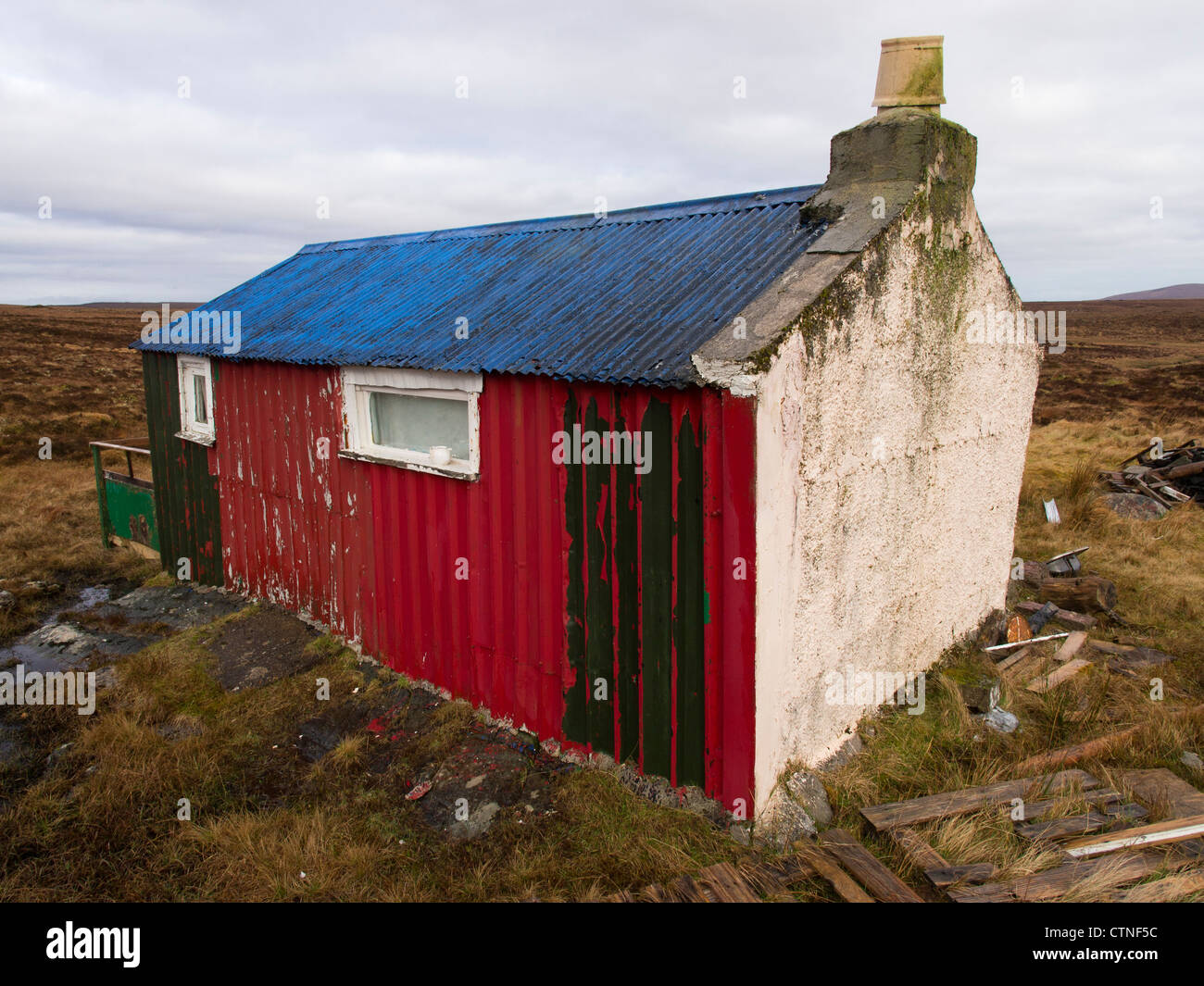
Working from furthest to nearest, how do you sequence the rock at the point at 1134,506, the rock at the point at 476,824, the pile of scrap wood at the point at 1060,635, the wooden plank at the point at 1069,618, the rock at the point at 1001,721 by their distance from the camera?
the rock at the point at 1134,506
the wooden plank at the point at 1069,618
the pile of scrap wood at the point at 1060,635
the rock at the point at 1001,721
the rock at the point at 476,824

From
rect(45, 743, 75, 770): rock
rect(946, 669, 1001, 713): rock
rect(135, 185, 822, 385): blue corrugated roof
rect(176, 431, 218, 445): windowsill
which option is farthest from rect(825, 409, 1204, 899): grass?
rect(176, 431, 218, 445): windowsill

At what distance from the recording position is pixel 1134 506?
38.7ft

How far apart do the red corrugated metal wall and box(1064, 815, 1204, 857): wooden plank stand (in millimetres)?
1887

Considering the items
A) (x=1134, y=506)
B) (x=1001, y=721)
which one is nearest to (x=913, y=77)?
(x=1001, y=721)

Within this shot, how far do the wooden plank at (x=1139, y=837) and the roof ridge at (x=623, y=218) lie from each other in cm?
453

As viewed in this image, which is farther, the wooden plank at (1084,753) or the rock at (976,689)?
the rock at (976,689)

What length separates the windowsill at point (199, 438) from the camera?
8.75 m

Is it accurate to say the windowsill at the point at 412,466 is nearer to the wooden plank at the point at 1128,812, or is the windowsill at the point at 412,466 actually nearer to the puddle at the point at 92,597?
the wooden plank at the point at 1128,812

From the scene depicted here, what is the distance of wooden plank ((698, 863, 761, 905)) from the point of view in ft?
12.5

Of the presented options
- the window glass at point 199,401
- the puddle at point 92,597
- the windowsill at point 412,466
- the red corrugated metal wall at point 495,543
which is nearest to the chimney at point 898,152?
the red corrugated metal wall at point 495,543

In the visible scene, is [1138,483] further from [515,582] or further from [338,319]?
[338,319]
